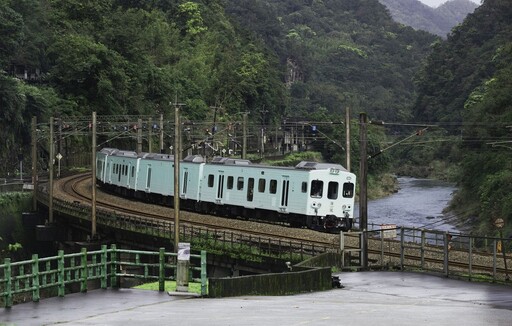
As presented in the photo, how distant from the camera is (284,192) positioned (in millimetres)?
47656

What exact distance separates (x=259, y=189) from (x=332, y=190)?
4.33m

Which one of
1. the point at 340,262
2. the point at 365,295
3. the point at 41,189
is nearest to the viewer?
the point at 365,295

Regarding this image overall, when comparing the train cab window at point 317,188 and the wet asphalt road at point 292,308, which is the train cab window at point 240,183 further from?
the wet asphalt road at point 292,308

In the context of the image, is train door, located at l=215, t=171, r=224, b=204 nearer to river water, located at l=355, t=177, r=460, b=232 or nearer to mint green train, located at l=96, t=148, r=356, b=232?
mint green train, located at l=96, t=148, r=356, b=232

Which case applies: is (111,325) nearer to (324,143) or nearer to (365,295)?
(365,295)

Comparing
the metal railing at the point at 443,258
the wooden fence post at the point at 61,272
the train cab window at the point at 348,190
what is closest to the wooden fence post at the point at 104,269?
the wooden fence post at the point at 61,272

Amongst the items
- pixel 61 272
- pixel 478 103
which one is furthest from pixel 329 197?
pixel 478 103

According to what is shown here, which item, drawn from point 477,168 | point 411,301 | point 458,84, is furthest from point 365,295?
point 458,84

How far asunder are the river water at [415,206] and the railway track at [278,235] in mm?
15918

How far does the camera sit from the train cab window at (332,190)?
4641 centimetres

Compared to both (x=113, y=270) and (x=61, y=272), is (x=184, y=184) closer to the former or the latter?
(x=113, y=270)

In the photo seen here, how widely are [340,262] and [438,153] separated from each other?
108m

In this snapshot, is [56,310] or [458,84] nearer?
[56,310]

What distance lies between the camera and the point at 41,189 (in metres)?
71.7
